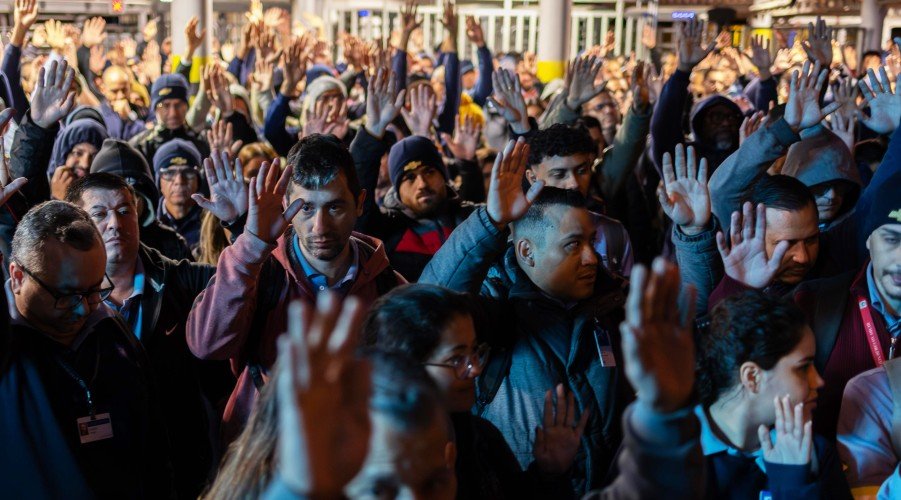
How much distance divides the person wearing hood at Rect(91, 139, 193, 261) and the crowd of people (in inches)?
0.7

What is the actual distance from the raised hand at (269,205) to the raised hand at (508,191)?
1.86ft

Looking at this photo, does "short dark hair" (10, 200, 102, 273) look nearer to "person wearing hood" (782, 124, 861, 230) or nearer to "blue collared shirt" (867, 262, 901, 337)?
"blue collared shirt" (867, 262, 901, 337)

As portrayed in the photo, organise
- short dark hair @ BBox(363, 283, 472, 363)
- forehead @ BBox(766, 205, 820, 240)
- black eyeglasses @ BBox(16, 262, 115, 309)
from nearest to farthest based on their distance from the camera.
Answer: short dark hair @ BBox(363, 283, 472, 363)
black eyeglasses @ BBox(16, 262, 115, 309)
forehead @ BBox(766, 205, 820, 240)

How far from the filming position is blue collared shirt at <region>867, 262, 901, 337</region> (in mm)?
3082

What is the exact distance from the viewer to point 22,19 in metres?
6.37

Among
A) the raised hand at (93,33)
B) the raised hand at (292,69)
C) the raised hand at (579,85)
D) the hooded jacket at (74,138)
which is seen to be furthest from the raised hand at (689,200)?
the raised hand at (93,33)

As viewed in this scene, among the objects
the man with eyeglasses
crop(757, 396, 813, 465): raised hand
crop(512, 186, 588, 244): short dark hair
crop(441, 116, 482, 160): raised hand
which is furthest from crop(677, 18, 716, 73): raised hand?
Result: the man with eyeglasses

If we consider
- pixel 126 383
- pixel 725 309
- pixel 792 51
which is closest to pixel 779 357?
pixel 725 309

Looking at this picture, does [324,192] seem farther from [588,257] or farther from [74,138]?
[74,138]

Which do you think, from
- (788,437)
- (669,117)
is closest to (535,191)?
(788,437)

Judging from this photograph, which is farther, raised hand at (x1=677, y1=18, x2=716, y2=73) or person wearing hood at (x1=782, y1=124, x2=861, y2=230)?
raised hand at (x1=677, y1=18, x2=716, y2=73)

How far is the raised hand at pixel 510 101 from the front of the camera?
578cm

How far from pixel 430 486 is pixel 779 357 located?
43.2 inches

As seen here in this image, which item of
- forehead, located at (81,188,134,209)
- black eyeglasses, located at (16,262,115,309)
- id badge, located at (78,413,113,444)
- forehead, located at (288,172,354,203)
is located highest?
forehead, located at (288,172,354,203)
